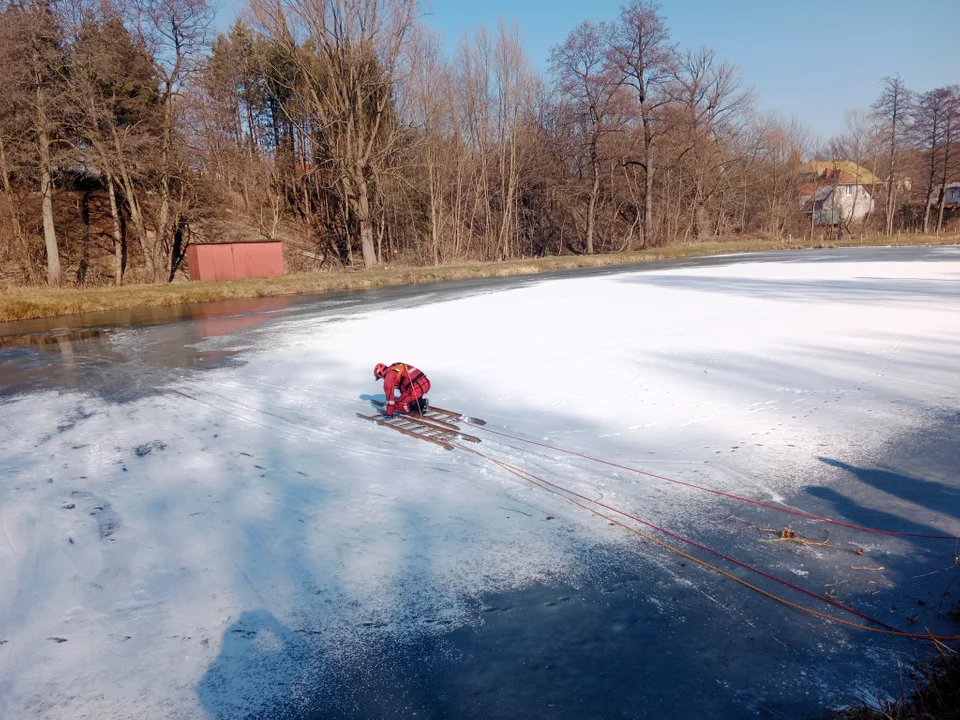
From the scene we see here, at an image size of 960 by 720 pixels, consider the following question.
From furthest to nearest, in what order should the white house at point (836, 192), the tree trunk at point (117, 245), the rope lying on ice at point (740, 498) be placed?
the white house at point (836, 192), the tree trunk at point (117, 245), the rope lying on ice at point (740, 498)

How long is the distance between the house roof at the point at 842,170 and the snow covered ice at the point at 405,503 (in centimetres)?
5245

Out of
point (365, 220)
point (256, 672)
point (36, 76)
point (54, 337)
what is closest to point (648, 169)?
point (365, 220)

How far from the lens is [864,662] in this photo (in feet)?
10.1

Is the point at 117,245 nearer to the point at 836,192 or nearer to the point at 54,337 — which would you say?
the point at 54,337

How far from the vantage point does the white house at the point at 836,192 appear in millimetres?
55312

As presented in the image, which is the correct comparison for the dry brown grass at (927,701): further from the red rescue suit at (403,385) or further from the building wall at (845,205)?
the building wall at (845,205)

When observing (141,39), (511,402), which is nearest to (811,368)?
(511,402)

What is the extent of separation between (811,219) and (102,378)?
6003 centimetres

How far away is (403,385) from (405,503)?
2283 millimetres

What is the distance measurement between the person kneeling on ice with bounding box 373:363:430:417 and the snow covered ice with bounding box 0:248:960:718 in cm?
51

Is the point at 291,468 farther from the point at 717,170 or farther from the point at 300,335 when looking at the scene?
the point at 717,170

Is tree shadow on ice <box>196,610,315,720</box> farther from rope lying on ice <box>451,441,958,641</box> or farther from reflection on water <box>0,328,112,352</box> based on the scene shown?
reflection on water <box>0,328,112,352</box>

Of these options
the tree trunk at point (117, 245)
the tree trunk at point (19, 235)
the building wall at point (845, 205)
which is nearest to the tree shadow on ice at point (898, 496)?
the tree trunk at point (117, 245)

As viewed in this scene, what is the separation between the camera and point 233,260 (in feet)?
88.5
